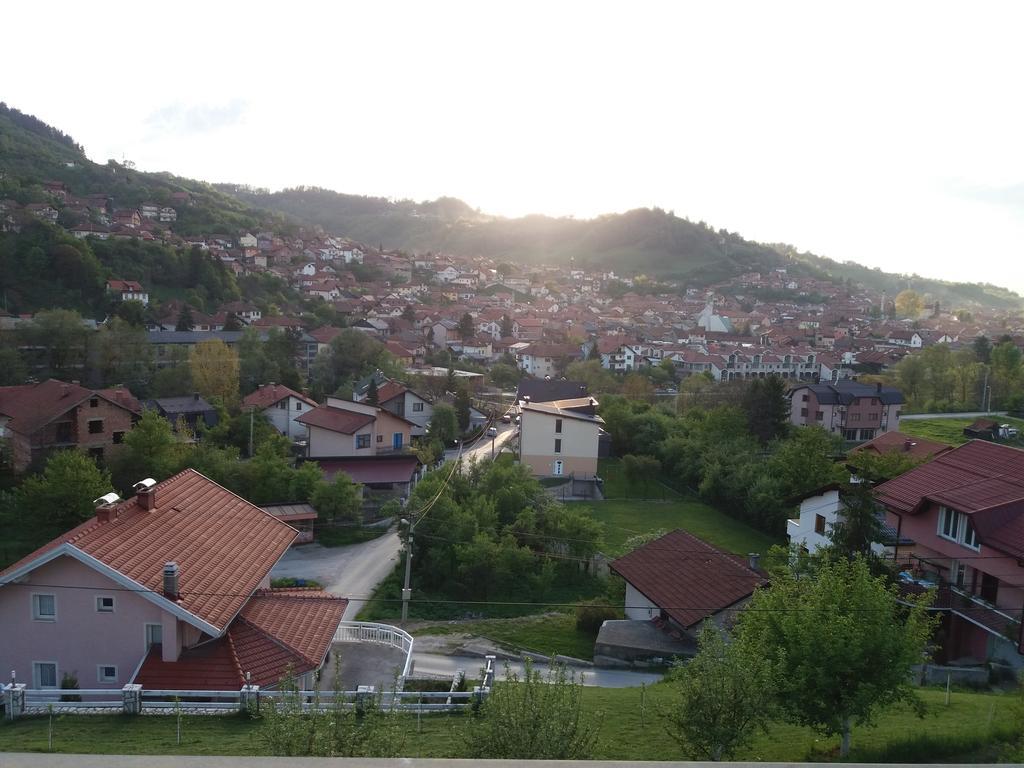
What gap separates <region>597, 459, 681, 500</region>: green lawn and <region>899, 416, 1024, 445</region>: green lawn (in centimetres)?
1715

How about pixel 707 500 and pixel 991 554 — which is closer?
pixel 991 554

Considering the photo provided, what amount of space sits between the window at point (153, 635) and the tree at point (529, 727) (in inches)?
251

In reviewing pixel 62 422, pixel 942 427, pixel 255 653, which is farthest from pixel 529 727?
pixel 942 427

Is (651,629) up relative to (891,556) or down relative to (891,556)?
down

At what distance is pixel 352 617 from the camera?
55.6ft

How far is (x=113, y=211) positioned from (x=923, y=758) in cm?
8421

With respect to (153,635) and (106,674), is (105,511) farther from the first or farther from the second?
(106,674)

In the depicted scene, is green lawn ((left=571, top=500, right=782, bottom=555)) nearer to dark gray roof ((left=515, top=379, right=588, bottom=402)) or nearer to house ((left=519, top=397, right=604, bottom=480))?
house ((left=519, top=397, right=604, bottom=480))

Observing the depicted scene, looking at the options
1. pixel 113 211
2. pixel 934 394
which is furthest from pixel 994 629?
pixel 113 211

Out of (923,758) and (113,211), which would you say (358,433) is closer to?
(923,758)

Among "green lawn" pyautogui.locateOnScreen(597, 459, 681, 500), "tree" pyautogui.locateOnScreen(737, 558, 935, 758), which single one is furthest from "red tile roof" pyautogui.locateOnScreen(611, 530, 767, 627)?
"green lawn" pyautogui.locateOnScreen(597, 459, 681, 500)

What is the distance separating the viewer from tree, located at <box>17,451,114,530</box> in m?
18.9

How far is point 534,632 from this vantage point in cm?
1617

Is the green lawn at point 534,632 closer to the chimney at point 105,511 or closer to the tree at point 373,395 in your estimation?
the chimney at point 105,511
